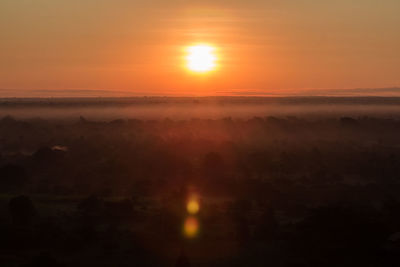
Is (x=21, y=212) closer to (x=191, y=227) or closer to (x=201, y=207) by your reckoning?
(x=191, y=227)

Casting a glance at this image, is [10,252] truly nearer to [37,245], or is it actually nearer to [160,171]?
[37,245]

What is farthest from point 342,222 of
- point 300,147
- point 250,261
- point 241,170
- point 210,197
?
point 300,147

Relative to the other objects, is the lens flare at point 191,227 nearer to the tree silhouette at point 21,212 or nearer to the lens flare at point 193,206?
the lens flare at point 193,206

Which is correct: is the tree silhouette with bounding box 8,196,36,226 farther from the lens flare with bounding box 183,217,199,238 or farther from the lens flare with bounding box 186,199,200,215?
the lens flare with bounding box 186,199,200,215

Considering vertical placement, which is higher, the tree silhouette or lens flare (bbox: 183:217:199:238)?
the tree silhouette

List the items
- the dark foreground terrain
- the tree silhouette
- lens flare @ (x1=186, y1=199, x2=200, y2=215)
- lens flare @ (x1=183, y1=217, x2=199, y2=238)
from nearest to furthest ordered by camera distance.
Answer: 1. the dark foreground terrain
2. lens flare @ (x1=183, y1=217, x2=199, y2=238)
3. the tree silhouette
4. lens flare @ (x1=186, y1=199, x2=200, y2=215)

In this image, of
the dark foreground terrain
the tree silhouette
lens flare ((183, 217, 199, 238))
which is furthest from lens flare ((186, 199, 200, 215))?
the tree silhouette

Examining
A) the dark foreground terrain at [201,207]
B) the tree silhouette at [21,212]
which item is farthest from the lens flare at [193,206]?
the tree silhouette at [21,212]
